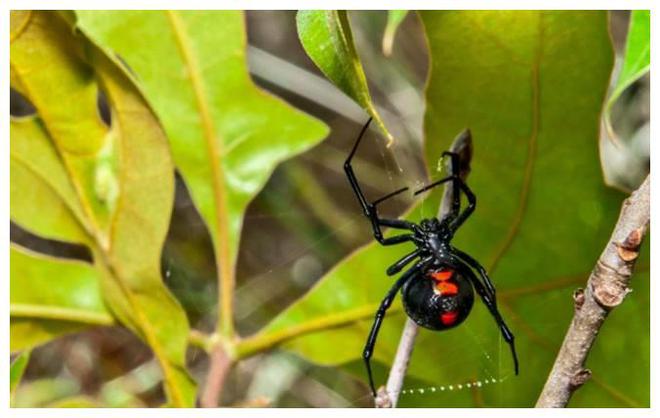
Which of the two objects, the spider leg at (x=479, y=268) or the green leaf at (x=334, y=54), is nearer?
the green leaf at (x=334, y=54)

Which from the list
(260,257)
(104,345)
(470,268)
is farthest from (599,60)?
(104,345)

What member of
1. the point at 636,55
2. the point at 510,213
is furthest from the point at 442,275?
the point at 636,55

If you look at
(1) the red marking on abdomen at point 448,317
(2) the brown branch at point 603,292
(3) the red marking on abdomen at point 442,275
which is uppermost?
(2) the brown branch at point 603,292

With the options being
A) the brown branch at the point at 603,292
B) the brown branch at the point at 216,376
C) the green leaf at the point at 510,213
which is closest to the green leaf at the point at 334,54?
the brown branch at the point at 603,292

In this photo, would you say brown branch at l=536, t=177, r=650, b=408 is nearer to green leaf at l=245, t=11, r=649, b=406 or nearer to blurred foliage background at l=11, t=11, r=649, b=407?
blurred foliage background at l=11, t=11, r=649, b=407

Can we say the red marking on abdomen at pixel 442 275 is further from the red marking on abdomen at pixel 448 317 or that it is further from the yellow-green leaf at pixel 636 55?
the yellow-green leaf at pixel 636 55

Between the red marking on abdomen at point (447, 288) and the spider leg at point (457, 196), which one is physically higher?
the spider leg at point (457, 196)
